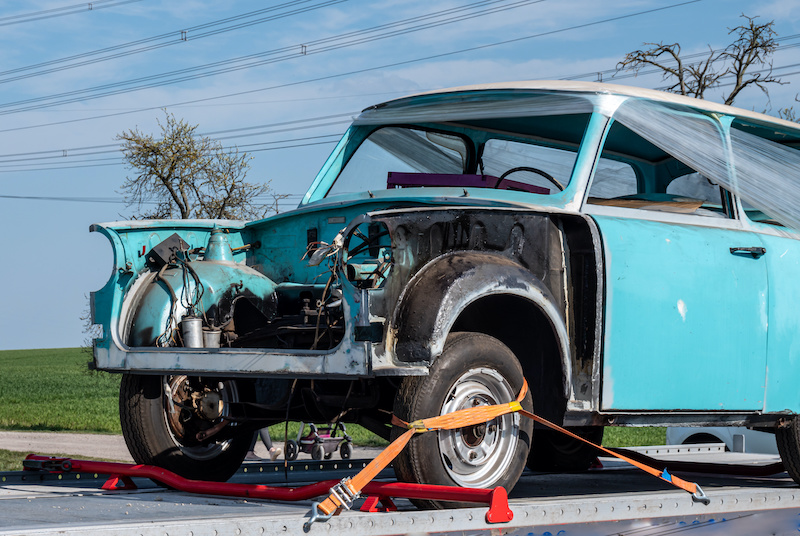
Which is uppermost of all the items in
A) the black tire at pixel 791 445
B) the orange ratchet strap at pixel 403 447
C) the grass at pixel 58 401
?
the orange ratchet strap at pixel 403 447

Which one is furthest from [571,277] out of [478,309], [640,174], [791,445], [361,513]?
[640,174]

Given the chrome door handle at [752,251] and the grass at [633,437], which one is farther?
the grass at [633,437]

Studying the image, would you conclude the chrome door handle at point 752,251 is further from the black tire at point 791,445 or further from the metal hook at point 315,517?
the metal hook at point 315,517

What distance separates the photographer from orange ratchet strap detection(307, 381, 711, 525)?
350 centimetres

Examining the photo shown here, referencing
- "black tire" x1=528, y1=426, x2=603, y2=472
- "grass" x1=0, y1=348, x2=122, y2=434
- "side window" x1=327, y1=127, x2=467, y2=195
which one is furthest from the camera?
"grass" x1=0, y1=348, x2=122, y2=434

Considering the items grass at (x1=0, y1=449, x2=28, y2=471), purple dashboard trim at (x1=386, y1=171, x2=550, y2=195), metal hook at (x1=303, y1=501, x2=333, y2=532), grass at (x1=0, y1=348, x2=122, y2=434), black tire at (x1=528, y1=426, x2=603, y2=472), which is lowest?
grass at (x1=0, y1=348, x2=122, y2=434)

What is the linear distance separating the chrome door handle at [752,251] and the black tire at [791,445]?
1.02 m

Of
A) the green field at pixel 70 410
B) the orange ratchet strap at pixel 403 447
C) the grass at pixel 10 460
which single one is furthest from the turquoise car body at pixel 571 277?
the green field at pixel 70 410

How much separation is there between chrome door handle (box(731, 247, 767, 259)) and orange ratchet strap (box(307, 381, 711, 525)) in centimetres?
131

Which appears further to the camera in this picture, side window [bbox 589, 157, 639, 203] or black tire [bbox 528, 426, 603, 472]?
black tire [bbox 528, 426, 603, 472]

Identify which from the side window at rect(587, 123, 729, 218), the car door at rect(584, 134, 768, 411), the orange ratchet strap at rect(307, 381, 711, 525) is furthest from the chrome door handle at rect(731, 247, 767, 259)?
the orange ratchet strap at rect(307, 381, 711, 525)

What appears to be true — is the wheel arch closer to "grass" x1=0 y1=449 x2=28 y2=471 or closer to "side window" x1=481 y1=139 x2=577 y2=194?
"side window" x1=481 y1=139 x2=577 y2=194

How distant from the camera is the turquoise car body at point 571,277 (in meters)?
4.30

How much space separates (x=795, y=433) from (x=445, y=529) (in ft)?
Answer: 10.1
